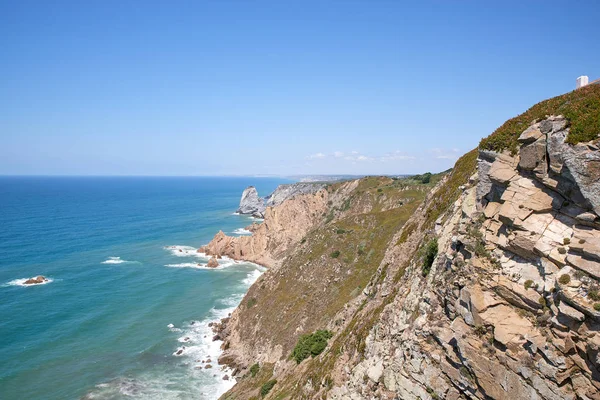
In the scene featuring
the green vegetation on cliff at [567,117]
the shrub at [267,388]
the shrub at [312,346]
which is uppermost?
the green vegetation on cliff at [567,117]

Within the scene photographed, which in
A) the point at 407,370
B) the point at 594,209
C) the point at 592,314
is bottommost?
the point at 407,370

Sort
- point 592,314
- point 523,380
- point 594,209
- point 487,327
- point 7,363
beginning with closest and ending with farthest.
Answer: point 592,314, point 594,209, point 523,380, point 487,327, point 7,363

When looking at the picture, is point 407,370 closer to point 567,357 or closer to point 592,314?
point 567,357

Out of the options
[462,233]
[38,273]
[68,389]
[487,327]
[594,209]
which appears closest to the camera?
[594,209]

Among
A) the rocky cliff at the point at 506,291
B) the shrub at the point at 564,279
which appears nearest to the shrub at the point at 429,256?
the rocky cliff at the point at 506,291

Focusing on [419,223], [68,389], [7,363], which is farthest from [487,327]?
[7,363]

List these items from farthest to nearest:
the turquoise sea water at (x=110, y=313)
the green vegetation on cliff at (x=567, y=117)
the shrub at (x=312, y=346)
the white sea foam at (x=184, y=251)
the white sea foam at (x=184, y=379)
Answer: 1. the white sea foam at (x=184, y=251)
2. the turquoise sea water at (x=110, y=313)
3. the white sea foam at (x=184, y=379)
4. the shrub at (x=312, y=346)
5. the green vegetation on cliff at (x=567, y=117)

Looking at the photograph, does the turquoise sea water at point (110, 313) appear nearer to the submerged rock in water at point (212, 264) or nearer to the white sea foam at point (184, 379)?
the white sea foam at point (184, 379)
